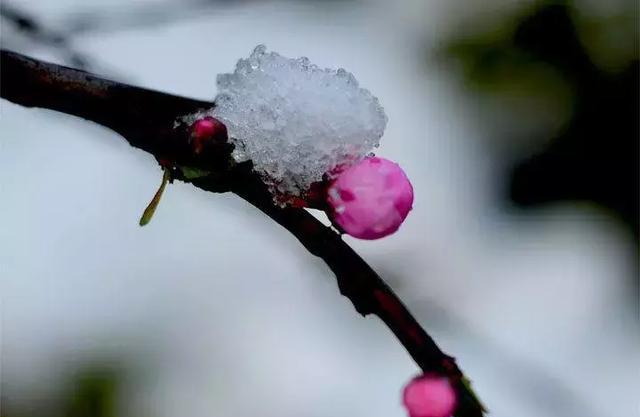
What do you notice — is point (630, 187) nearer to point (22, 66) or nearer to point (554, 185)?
point (554, 185)

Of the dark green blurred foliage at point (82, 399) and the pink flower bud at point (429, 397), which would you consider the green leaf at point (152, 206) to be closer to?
the pink flower bud at point (429, 397)

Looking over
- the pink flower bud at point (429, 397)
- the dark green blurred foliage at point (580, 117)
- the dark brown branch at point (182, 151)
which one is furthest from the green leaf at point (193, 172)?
the dark green blurred foliage at point (580, 117)

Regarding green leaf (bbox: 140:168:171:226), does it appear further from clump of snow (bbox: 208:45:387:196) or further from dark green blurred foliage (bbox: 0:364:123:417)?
dark green blurred foliage (bbox: 0:364:123:417)

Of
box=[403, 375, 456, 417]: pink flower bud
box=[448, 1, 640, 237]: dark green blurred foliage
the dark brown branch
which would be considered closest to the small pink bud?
the dark brown branch

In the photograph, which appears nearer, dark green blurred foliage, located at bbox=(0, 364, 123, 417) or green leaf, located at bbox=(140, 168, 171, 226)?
green leaf, located at bbox=(140, 168, 171, 226)

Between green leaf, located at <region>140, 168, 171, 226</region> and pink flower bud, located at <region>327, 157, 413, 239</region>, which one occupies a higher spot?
pink flower bud, located at <region>327, 157, 413, 239</region>

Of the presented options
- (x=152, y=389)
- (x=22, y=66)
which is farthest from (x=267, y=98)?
(x=152, y=389)

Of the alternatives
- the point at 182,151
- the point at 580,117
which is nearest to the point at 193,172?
the point at 182,151

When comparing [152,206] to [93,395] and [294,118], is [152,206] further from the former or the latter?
[93,395]
